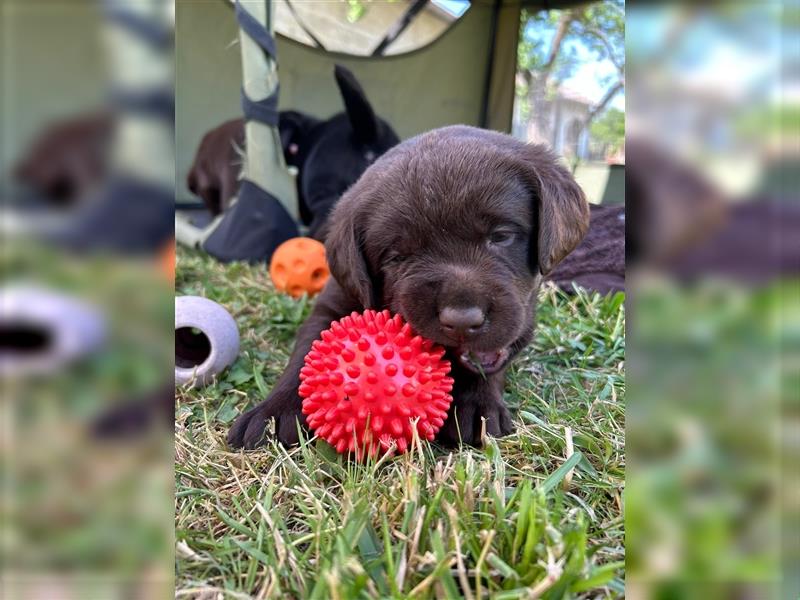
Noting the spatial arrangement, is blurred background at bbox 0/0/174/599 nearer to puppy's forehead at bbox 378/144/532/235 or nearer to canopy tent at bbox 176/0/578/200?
puppy's forehead at bbox 378/144/532/235

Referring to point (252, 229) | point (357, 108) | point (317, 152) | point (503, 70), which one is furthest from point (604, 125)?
point (252, 229)

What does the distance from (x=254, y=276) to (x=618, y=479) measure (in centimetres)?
329

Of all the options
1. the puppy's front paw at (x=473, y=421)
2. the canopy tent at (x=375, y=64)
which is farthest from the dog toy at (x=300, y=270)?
the canopy tent at (x=375, y=64)

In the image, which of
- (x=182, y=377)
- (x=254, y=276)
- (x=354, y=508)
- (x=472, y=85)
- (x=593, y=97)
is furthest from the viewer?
(x=472, y=85)

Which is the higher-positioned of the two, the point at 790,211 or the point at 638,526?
the point at 790,211

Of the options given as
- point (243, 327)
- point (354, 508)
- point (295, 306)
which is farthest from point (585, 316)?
point (354, 508)

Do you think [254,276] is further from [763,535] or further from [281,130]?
[763,535]

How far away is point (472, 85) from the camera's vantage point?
880cm

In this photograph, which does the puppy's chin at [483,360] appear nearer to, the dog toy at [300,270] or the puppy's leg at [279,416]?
the puppy's leg at [279,416]

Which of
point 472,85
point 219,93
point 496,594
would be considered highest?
point 472,85

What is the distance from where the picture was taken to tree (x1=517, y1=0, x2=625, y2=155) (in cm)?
796

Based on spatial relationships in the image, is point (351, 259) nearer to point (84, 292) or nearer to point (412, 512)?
point (412, 512)

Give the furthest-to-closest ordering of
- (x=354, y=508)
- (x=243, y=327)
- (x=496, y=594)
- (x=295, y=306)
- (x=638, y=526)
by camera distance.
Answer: (x=295, y=306)
(x=243, y=327)
(x=354, y=508)
(x=496, y=594)
(x=638, y=526)

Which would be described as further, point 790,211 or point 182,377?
point 182,377
